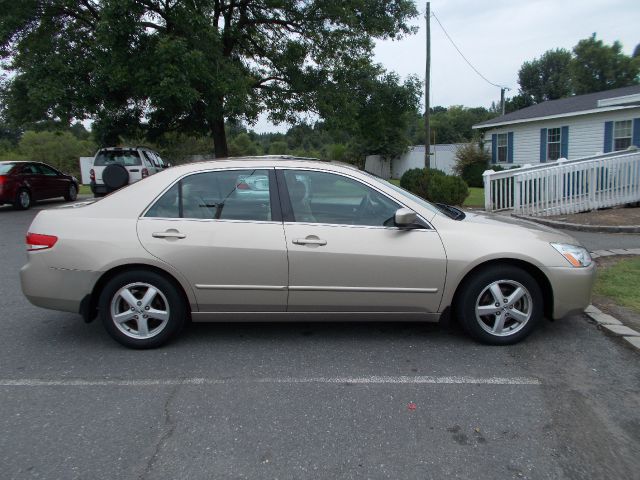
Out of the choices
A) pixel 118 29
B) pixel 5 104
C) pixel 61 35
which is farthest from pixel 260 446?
pixel 5 104

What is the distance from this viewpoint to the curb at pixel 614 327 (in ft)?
13.8

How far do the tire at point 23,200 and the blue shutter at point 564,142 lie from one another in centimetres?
1896

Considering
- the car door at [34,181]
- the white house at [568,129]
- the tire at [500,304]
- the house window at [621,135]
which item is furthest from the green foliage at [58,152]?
the tire at [500,304]

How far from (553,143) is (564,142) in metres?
0.63

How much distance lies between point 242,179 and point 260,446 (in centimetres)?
225

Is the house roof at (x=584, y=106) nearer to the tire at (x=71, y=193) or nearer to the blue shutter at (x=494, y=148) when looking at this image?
the blue shutter at (x=494, y=148)

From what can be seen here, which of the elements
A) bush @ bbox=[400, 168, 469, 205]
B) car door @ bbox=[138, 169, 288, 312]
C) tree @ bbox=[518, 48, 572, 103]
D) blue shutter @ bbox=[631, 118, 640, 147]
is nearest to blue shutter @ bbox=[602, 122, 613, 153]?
blue shutter @ bbox=[631, 118, 640, 147]

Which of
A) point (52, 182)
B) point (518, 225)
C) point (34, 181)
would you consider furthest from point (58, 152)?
point (518, 225)

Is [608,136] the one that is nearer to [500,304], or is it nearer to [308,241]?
[500,304]

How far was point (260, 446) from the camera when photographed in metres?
2.81

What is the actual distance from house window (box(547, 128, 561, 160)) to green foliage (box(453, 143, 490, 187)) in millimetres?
3679

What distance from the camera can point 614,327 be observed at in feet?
14.8

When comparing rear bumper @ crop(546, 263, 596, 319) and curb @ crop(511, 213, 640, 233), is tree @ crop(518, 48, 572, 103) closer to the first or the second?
curb @ crop(511, 213, 640, 233)

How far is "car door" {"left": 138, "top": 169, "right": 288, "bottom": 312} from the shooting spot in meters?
4.02
